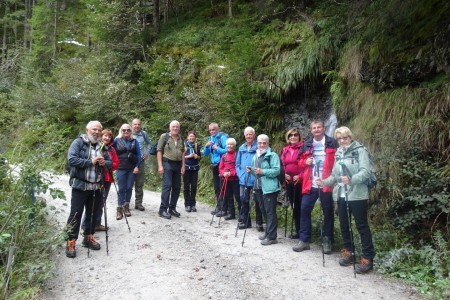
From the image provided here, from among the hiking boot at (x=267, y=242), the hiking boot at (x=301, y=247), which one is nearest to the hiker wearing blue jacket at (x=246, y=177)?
the hiking boot at (x=267, y=242)

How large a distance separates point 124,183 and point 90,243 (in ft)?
6.47

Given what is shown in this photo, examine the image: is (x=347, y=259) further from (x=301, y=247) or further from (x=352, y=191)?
(x=352, y=191)

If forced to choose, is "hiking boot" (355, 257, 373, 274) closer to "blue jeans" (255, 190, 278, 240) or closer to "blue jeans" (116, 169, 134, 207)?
"blue jeans" (255, 190, 278, 240)

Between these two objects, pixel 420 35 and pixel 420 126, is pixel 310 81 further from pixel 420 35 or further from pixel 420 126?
pixel 420 126

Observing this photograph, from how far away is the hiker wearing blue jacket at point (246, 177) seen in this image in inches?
277

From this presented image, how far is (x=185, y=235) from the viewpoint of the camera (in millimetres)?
6691

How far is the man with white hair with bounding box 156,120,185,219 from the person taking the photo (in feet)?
25.5

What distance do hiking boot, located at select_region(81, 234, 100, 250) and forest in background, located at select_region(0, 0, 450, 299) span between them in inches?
26.6

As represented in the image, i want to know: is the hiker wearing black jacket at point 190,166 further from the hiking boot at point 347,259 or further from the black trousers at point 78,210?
the hiking boot at point 347,259

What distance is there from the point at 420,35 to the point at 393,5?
2.72 ft

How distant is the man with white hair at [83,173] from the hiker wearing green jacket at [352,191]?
11.6 ft

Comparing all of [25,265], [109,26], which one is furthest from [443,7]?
[109,26]

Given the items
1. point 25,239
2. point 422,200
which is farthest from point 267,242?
point 25,239

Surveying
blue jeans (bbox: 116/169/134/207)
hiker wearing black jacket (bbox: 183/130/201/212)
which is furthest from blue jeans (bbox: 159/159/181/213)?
blue jeans (bbox: 116/169/134/207)
